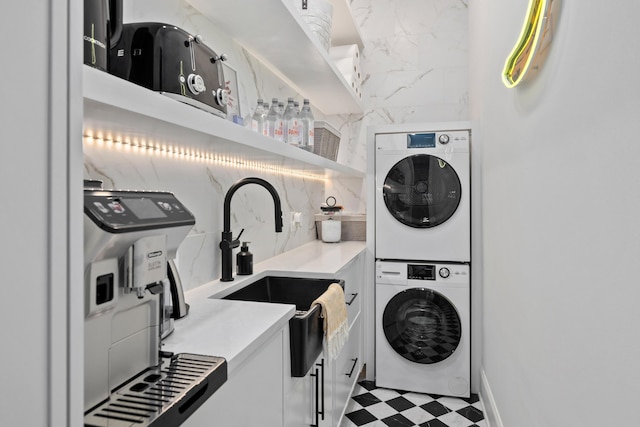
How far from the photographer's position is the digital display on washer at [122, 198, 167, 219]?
750mm

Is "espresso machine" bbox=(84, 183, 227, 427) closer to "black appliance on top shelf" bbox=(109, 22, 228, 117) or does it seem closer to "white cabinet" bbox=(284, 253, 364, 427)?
"black appliance on top shelf" bbox=(109, 22, 228, 117)

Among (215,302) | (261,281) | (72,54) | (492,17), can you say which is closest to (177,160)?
(215,302)

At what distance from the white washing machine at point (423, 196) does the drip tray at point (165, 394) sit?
6.93 ft

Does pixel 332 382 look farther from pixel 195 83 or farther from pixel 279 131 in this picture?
pixel 195 83

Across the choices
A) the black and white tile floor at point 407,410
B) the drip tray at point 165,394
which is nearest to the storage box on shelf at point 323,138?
the black and white tile floor at point 407,410

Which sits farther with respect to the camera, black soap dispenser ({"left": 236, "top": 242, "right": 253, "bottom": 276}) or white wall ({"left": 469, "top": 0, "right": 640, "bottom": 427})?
black soap dispenser ({"left": 236, "top": 242, "right": 253, "bottom": 276})

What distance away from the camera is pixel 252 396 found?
1080mm

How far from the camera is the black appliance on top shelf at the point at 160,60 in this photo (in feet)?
3.45

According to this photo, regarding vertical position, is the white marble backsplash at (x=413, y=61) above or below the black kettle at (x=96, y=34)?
above

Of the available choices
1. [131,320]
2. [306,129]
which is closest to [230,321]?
[131,320]

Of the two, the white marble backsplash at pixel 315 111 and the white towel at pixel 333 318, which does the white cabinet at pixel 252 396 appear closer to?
the white towel at pixel 333 318

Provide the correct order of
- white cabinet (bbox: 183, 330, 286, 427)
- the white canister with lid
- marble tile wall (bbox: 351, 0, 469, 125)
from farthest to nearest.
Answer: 1. marble tile wall (bbox: 351, 0, 469, 125)
2. the white canister with lid
3. white cabinet (bbox: 183, 330, 286, 427)

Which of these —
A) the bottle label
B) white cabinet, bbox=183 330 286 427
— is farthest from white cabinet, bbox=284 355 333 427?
the bottle label

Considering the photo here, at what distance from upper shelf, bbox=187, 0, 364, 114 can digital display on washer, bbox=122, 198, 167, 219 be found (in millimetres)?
1134
